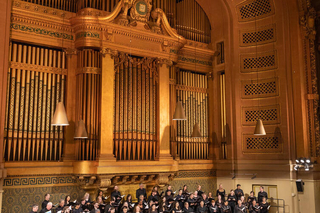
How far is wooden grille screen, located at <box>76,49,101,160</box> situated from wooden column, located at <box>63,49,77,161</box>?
0.15 m

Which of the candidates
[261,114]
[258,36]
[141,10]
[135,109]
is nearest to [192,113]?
[261,114]

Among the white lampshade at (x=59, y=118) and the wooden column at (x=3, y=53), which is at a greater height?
the wooden column at (x=3, y=53)

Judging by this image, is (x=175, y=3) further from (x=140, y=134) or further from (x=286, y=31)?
(x=140, y=134)

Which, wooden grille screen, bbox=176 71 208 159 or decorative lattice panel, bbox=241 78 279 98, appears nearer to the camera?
decorative lattice panel, bbox=241 78 279 98

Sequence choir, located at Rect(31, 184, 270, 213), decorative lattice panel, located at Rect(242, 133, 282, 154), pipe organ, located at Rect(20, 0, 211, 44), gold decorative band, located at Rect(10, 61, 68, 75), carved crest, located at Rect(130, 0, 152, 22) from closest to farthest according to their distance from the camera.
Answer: choir, located at Rect(31, 184, 270, 213) → gold decorative band, located at Rect(10, 61, 68, 75) → carved crest, located at Rect(130, 0, 152, 22) → decorative lattice panel, located at Rect(242, 133, 282, 154) → pipe organ, located at Rect(20, 0, 211, 44)

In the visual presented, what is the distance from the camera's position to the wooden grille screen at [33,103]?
9.16 meters

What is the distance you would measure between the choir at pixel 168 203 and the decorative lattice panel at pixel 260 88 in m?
2.90

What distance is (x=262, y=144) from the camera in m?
11.9

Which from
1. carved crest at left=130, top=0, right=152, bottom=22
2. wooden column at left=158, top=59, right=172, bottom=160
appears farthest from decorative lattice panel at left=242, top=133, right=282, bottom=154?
carved crest at left=130, top=0, right=152, bottom=22

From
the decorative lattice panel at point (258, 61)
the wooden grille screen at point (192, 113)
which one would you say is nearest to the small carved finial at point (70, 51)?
the wooden grille screen at point (192, 113)

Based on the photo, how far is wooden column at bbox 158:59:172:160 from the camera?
36.0 feet

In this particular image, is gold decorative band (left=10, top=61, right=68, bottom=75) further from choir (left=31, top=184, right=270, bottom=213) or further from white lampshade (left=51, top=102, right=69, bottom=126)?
choir (left=31, top=184, right=270, bottom=213)

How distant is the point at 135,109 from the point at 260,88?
4218 millimetres

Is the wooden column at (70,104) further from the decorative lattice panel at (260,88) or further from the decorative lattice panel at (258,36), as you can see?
the decorative lattice panel at (258,36)
